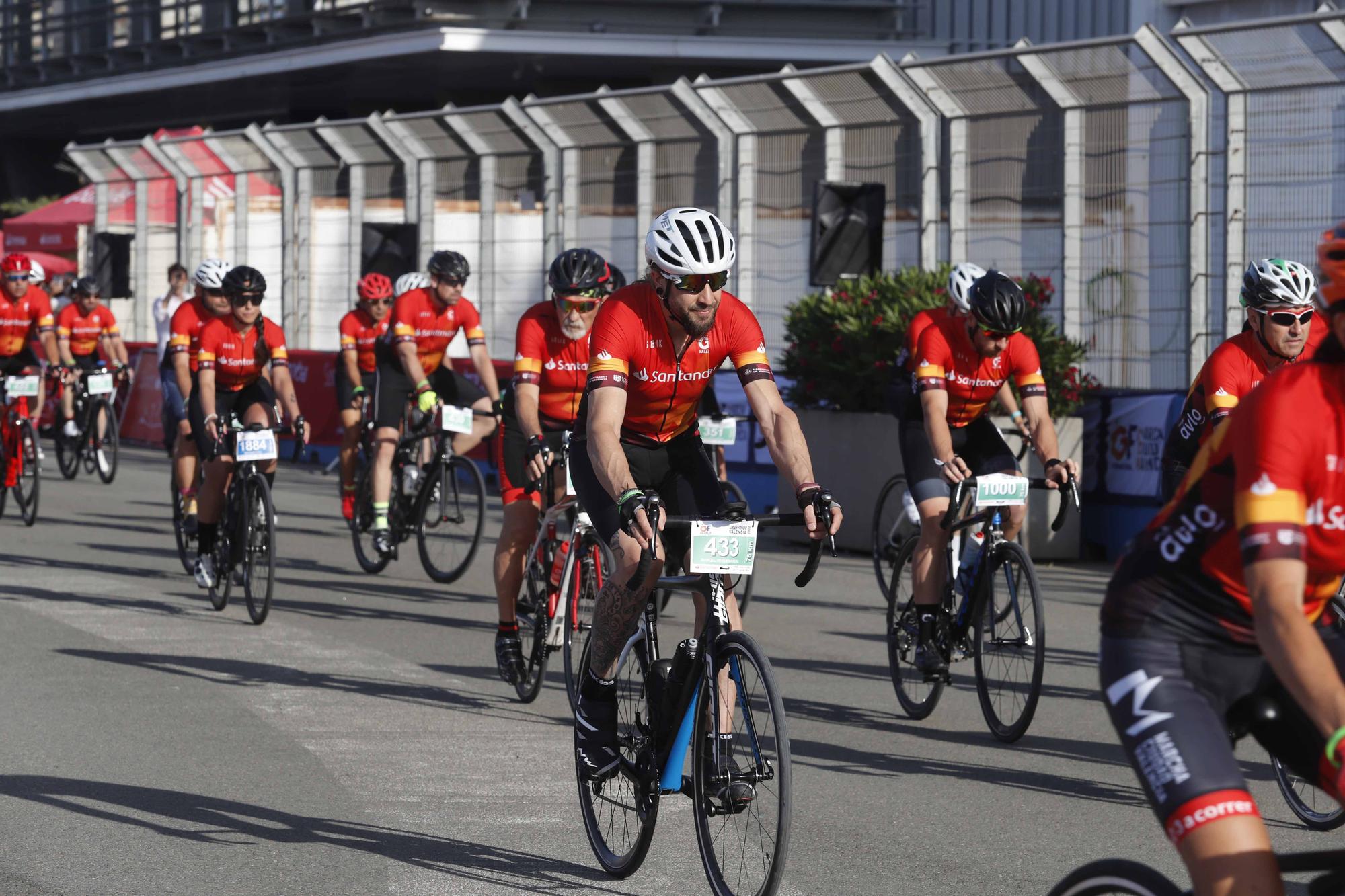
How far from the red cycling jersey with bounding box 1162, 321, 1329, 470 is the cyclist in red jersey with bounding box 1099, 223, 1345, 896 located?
3.45 metres

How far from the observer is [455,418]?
11680 mm

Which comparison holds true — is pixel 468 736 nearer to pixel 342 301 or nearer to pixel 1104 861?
pixel 1104 861

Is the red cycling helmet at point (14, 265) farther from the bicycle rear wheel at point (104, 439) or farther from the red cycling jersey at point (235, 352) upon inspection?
the red cycling jersey at point (235, 352)

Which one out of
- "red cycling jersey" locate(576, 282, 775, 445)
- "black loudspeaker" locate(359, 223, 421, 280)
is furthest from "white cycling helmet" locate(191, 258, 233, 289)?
"black loudspeaker" locate(359, 223, 421, 280)

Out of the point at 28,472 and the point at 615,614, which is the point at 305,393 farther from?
the point at 615,614

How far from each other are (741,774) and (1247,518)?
6.60 feet

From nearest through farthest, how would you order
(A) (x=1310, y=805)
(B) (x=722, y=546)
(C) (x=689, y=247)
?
(B) (x=722, y=546) → (C) (x=689, y=247) → (A) (x=1310, y=805)

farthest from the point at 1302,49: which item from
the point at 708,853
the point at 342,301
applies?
the point at 342,301

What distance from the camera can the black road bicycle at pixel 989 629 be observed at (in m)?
7.38

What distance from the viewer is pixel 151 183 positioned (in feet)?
92.3

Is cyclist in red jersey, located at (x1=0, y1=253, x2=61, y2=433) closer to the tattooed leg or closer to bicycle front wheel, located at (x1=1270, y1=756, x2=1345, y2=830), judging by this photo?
the tattooed leg

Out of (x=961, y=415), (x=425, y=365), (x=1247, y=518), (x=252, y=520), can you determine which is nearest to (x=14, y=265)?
(x=425, y=365)

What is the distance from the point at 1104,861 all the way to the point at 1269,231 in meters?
11.0

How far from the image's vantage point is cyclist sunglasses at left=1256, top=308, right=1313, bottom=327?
6.83m
